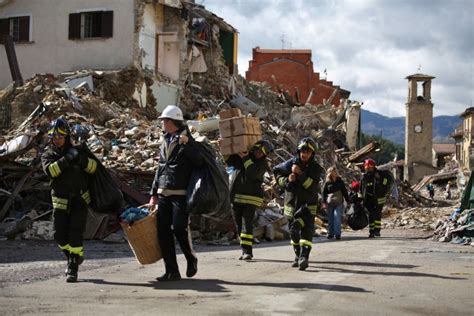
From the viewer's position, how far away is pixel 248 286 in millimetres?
9047

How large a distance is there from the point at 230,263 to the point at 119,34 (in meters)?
26.2

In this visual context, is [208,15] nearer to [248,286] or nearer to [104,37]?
[104,37]

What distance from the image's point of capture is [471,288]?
9344mm

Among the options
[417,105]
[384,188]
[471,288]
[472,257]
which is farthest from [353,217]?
[417,105]

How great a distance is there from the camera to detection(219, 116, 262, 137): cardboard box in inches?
602

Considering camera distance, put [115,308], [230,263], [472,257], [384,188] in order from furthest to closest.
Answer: [384,188]
[472,257]
[230,263]
[115,308]

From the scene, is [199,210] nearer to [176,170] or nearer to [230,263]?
[176,170]

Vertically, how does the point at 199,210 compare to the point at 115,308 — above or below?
above

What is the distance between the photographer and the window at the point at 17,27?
1532 inches

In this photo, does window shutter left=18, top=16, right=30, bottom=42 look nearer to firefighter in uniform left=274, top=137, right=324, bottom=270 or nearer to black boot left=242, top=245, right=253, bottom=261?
black boot left=242, top=245, right=253, bottom=261

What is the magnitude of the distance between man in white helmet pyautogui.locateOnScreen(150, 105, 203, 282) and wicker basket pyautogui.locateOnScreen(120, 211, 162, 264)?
5.4 inches

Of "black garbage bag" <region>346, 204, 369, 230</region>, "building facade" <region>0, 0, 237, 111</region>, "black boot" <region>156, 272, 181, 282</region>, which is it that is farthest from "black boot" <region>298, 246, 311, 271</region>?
"building facade" <region>0, 0, 237, 111</region>

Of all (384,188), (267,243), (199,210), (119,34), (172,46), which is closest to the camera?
(199,210)

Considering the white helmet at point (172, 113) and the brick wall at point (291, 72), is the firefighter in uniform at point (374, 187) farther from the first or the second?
the brick wall at point (291, 72)
